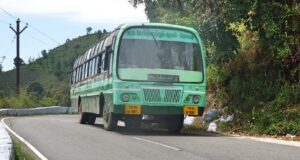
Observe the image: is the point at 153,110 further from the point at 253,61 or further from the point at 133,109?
the point at 253,61

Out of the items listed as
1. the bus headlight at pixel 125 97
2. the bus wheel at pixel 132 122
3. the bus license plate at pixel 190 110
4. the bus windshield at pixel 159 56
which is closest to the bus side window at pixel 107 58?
the bus windshield at pixel 159 56

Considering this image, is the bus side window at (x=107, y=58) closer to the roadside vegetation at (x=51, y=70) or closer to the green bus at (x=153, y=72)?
the green bus at (x=153, y=72)

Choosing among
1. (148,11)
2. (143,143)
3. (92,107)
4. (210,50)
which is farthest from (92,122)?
(148,11)

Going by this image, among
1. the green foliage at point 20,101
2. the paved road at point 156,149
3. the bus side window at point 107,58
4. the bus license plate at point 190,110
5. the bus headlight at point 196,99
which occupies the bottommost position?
the paved road at point 156,149

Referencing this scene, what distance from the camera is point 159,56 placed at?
16.9m

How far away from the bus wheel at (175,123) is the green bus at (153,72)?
32mm

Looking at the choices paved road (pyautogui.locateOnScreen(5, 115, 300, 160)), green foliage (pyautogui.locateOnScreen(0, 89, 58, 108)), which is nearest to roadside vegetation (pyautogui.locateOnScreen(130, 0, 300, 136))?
paved road (pyautogui.locateOnScreen(5, 115, 300, 160))

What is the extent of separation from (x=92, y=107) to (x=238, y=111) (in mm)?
5491

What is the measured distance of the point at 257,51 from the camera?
2173cm

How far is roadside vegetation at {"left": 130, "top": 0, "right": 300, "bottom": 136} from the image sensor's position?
17797 mm

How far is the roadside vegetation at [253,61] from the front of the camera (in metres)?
17.8

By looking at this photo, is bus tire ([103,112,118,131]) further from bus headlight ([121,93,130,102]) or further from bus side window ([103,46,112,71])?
bus side window ([103,46,112,71])

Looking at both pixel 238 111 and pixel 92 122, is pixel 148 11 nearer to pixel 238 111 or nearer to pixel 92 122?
pixel 92 122

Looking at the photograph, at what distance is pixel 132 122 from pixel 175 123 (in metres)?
1.68
